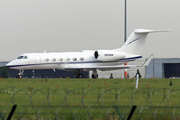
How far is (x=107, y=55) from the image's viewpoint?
36.5m

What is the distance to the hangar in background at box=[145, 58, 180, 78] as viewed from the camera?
68.1 meters

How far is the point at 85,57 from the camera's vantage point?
119 ft

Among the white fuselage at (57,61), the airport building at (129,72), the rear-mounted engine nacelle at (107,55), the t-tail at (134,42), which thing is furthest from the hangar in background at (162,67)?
the rear-mounted engine nacelle at (107,55)

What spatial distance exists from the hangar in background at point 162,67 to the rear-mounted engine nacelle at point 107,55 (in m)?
31.9

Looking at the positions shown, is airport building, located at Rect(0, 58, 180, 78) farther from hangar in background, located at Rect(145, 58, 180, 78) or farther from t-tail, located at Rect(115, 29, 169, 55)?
t-tail, located at Rect(115, 29, 169, 55)

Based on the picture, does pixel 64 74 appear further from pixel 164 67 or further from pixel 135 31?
pixel 135 31

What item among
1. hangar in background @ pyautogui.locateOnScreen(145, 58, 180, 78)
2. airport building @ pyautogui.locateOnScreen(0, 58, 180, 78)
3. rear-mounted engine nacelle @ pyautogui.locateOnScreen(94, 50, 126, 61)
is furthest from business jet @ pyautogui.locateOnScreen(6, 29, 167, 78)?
hangar in background @ pyautogui.locateOnScreen(145, 58, 180, 78)

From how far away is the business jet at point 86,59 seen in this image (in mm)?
33656

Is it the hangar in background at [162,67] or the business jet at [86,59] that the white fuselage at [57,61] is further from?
the hangar in background at [162,67]

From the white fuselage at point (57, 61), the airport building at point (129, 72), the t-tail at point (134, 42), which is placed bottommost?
the airport building at point (129, 72)

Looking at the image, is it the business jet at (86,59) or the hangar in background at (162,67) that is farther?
the hangar in background at (162,67)

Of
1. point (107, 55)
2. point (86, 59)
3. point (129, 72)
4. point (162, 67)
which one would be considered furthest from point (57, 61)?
point (162, 67)

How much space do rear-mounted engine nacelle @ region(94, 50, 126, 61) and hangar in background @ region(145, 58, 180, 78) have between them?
31942mm

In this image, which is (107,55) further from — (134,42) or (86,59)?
(134,42)
